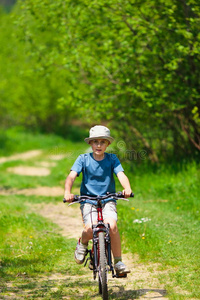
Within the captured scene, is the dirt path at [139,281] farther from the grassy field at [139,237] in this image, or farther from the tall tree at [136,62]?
the tall tree at [136,62]

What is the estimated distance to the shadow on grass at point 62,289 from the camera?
16.3 ft

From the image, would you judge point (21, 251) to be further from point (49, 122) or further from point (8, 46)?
point (8, 46)

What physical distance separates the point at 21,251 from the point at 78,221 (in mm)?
2262

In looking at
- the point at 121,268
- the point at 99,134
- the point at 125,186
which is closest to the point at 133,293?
the point at 121,268

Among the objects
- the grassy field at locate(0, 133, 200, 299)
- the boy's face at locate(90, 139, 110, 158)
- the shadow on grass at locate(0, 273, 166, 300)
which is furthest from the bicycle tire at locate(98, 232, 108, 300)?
the boy's face at locate(90, 139, 110, 158)

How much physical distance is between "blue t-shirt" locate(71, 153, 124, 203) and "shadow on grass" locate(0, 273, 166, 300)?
3.39 ft

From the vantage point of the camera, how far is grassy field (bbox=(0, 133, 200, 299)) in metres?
5.38

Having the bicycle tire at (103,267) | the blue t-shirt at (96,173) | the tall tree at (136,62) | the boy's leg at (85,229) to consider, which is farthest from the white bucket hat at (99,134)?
the tall tree at (136,62)

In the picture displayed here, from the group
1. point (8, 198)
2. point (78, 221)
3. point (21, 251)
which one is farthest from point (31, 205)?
point (21, 251)

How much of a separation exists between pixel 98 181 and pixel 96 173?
3.5 inches

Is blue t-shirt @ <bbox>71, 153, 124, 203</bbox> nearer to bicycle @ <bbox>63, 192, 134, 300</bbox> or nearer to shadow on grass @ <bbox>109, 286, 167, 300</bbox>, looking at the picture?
bicycle @ <bbox>63, 192, 134, 300</bbox>

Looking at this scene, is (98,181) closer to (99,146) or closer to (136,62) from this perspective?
(99,146)

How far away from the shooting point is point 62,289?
5219 mm

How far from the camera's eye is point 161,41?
10.5m
